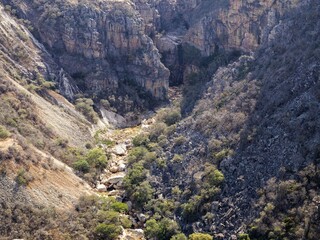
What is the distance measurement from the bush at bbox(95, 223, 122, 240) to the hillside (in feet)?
0.52

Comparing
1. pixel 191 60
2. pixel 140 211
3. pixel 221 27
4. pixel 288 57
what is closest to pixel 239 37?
pixel 221 27

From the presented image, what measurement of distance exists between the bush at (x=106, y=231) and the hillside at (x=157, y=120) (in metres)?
0.16

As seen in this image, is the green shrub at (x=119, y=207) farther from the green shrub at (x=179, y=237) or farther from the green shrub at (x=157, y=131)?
the green shrub at (x=157, y=131)

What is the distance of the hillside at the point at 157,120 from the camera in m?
51.8

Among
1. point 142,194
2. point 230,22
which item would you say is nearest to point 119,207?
point 142,194

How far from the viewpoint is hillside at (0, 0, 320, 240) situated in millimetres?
51750

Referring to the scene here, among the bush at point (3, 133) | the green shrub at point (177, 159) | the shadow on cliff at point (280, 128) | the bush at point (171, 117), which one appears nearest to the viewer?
the shadow on cliff at point (280, 128)

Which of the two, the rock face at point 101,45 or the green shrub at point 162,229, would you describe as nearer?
the green shrub at point 162,229

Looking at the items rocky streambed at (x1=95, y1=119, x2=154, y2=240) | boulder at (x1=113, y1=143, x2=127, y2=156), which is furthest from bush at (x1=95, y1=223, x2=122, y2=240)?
boulder at (x1=113, y1=143, x2=127, y2=156)

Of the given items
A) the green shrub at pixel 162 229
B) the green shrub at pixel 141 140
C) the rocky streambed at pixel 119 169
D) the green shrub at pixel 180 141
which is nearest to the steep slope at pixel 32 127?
the rocky streambed at pixel 119 169

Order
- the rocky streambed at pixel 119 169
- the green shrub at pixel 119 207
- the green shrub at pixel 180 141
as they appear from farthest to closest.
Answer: the green shrub at pixel 180 141, the green shrub at pixel 119 207, the rocky streambed at pixel 119 169

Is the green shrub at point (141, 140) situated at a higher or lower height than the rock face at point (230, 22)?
lower

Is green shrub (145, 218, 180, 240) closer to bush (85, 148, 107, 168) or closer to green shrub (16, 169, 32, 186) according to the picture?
green shrub (16, 169, 32, 186)

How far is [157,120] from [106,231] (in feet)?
109
